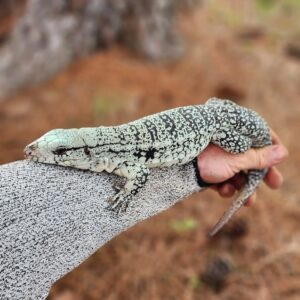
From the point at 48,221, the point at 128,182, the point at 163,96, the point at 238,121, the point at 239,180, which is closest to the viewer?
the point at 48,221

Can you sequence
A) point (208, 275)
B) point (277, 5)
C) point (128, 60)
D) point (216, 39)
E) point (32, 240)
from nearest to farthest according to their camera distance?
point (32, 240) → point (208, 275) → point (128, 60) → point (216, 39) → point (277, 5)

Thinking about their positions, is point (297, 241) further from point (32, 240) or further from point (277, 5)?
point (277, 5)

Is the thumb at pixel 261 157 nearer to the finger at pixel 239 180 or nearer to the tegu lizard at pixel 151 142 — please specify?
the tegu lizard at pixel 151 142

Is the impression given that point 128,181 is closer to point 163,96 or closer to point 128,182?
point 128,182

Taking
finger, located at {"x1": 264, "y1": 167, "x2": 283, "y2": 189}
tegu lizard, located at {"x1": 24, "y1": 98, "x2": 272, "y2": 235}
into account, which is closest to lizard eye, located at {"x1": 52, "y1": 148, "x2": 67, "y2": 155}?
tegu lizard, located at {"x1": 24, "y1": 98, "x2": 272, "y2": 235}

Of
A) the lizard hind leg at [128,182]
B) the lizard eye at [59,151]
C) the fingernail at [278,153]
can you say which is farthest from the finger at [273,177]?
the lizard eye at [59,151]

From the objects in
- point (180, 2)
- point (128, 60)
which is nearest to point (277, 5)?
point (180, 2)

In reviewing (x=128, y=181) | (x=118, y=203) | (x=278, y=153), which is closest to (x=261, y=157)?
(x=278, y=153)
